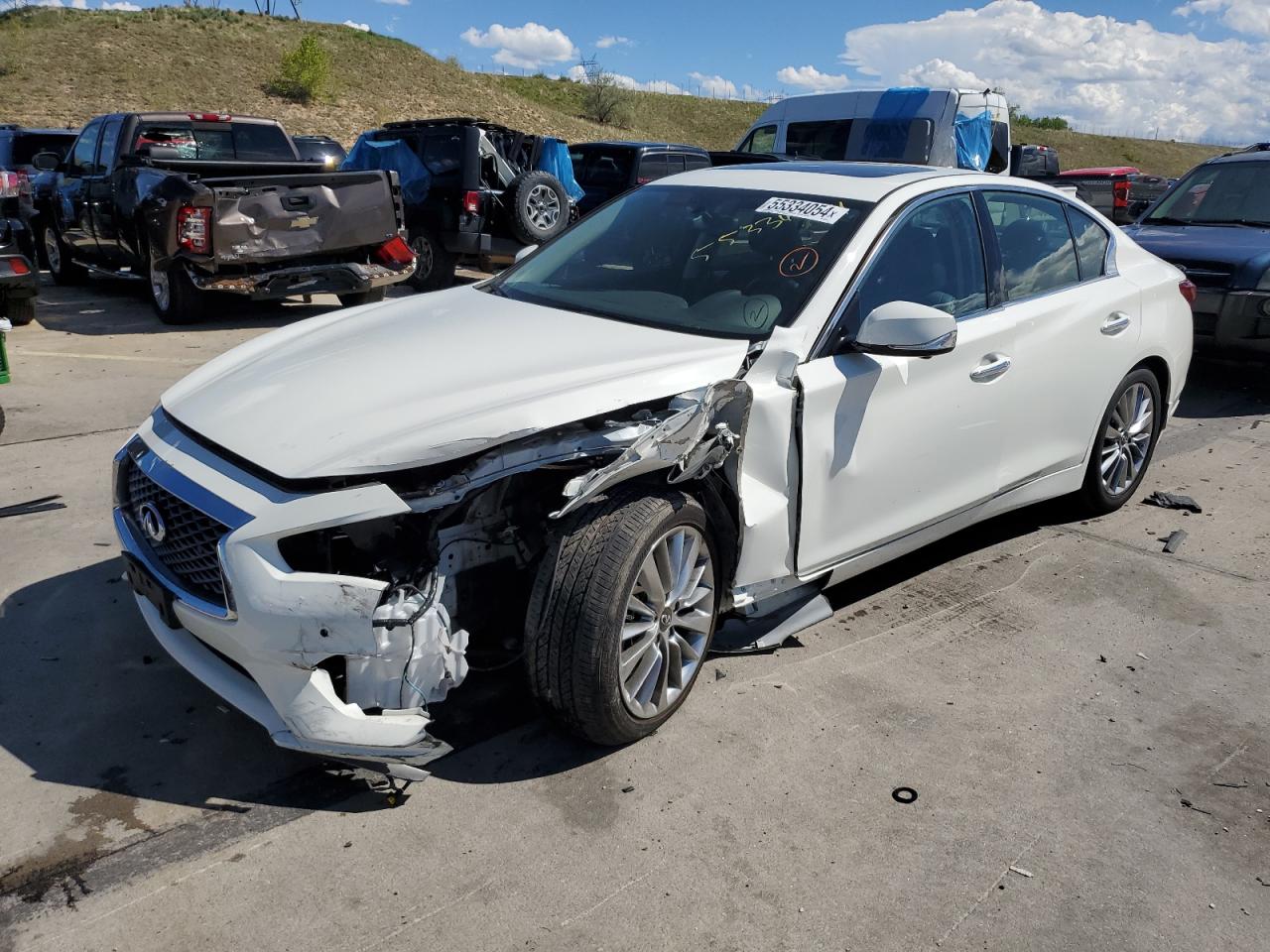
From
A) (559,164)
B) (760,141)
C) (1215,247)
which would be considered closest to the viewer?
(1215,247)

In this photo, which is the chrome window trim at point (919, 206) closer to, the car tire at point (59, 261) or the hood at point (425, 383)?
the hood at point (425, 383)

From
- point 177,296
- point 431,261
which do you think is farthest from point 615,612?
point 431,261

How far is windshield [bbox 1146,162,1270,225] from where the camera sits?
8.77 m

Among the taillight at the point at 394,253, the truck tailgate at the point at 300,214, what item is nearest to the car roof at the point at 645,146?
the taillight at the point at 394,253

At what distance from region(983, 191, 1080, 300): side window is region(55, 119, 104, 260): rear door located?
30.1 ft

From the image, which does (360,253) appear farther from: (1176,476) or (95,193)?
(1176,476)

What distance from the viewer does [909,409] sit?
3.74 metres

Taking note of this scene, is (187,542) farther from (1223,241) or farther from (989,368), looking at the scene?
(1223,241)

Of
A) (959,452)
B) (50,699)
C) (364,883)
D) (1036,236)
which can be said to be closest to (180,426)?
(50,699)

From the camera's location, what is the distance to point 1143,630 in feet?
13.8

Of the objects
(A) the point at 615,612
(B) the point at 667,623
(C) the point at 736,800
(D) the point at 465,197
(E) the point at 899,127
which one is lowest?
(C) the point at 736,800

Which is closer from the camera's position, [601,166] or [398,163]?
[398,163]

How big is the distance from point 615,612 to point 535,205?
946 centimetres

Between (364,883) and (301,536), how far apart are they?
2.93ft
